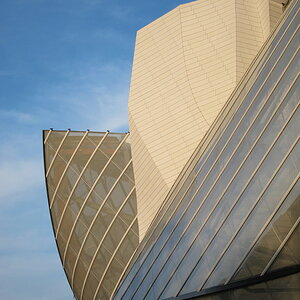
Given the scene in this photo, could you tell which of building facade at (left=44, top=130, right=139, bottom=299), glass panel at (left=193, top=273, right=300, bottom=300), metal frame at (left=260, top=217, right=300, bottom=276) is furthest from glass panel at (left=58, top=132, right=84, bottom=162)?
metal frame at (left=260, top=217, right=300, bottom=276)

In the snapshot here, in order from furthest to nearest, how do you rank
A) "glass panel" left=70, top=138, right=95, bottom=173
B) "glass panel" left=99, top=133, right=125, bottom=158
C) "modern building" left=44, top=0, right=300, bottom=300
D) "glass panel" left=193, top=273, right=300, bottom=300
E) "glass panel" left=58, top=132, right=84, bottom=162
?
"glass panel" left=58, top=132, right=84, bottom=162
"glass panel" left=70, top=138, right=95, bottom=173
"glass panel" left=99, top=133, right=125, bottom=158
"modern building" left=44, top=0, right=300, bottom=300
"glass panel" left=193, top=273, right=300, bottom=300

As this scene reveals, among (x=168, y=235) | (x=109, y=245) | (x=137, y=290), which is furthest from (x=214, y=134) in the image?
(x=109, y=245)

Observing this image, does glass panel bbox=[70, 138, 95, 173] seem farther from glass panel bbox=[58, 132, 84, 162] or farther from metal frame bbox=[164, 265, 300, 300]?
metal frame bbox=[164, 265, 300, 300]

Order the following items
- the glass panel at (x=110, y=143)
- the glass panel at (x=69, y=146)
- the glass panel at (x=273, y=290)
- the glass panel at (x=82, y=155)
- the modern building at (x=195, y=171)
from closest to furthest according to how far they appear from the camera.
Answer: the glass panel at (x=273, y=290), the modern building at (x=195, y=171), the glass panel at (x=110, y=143), the glass panel at (x=82, y=155), the glass panel at (x=69, y=146)

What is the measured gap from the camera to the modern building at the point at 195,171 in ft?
46.1

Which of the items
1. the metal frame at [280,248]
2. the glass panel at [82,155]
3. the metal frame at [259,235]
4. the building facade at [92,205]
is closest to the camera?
the metal frame at [280,248]

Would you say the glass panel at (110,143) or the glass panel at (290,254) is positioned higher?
the glass panel at (110,143)

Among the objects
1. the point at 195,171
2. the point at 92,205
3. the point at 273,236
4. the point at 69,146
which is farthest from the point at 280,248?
the point at 69,146

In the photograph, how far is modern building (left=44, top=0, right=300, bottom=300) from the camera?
14.1 metres

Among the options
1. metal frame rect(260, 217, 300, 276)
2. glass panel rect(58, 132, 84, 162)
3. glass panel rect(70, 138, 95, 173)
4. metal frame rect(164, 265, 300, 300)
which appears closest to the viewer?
metal frame rect(164, 265, 300, 300)

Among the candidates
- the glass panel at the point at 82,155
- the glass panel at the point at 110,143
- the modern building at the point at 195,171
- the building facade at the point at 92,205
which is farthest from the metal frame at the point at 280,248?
the glass panel at the point at 82,155

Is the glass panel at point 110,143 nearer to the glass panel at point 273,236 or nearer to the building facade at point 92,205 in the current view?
the building facade at point 92,205

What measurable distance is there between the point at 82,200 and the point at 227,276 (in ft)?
→ 68.9

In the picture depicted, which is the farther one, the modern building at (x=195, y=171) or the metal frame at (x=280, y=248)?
the modern building at (x=195, y=171)
